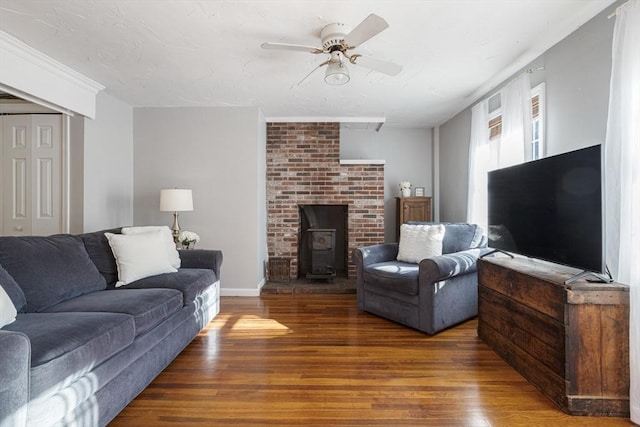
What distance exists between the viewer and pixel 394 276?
2930 millimetres

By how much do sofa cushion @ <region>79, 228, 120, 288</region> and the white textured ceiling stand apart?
154 cm

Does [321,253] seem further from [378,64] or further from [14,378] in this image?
[14,378]

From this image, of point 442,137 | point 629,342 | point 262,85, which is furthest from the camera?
point 442,137

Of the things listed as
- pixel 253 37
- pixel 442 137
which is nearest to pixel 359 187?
pixel 442 137

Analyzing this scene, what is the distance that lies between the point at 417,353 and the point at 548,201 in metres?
1.41

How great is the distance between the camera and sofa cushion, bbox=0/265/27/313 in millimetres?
1708

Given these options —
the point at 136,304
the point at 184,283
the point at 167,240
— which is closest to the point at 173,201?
the point at 167,240

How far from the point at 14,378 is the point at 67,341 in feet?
0.87

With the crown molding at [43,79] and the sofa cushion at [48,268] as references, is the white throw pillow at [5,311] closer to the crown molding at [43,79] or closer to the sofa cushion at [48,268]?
the sofa cushion at [48,268]

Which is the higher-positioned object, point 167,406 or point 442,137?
point 442,137

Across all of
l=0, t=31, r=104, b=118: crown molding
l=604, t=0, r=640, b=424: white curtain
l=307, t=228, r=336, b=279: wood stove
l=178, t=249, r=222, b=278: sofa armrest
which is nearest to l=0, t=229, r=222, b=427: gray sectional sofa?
l=178, t=249, r=222, b=278: sofa armrest

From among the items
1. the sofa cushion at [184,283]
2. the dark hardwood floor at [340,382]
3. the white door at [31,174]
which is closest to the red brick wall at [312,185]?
the dark hardwood floor at [340,382]

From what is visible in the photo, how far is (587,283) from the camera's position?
5.49 feet

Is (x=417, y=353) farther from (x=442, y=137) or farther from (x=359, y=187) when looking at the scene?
(x=442, y=137)
